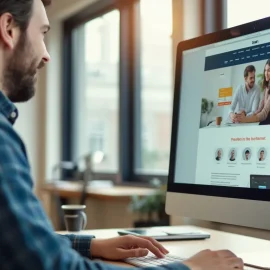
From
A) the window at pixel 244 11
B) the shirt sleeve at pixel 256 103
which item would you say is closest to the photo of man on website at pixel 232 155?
the shirt sleeve at pixel 256 103

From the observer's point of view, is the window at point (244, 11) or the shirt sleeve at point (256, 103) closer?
the shirt sleeve at point (256, 103)

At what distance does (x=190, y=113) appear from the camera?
1518mm

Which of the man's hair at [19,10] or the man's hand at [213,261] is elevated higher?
the man's hair at [19,10]

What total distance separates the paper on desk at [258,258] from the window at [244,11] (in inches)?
42.2

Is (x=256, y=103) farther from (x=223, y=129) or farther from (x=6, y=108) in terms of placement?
(x=6, y=108)

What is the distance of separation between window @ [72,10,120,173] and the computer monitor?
7.03 ft

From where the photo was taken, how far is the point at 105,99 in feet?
12.8

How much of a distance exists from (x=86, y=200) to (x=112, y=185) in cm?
20

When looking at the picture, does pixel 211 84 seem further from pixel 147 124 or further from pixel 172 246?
pixel 147 124

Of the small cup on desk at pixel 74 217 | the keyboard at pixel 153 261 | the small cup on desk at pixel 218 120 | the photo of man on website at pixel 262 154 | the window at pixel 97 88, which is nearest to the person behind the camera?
the keyboard at pixel 153 261

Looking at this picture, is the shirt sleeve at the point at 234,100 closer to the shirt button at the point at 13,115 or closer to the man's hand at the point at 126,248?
the man's hand at the point at 126,248

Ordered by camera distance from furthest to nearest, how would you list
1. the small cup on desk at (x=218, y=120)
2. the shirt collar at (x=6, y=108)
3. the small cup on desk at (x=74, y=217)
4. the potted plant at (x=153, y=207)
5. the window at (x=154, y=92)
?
the window at (x=154, y=92) < the potted plant at (x=153, y=207) < the small cup on desk at (x=74, y=217) < the small cup on desk at (x=218, y=120) < the shirt collar at (x=6, y=108)

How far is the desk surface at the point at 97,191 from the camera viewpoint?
309 centimetres

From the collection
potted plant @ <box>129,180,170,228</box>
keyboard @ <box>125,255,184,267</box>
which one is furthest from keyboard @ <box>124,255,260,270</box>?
potted plant @ <box>129,180,170,228</box>
